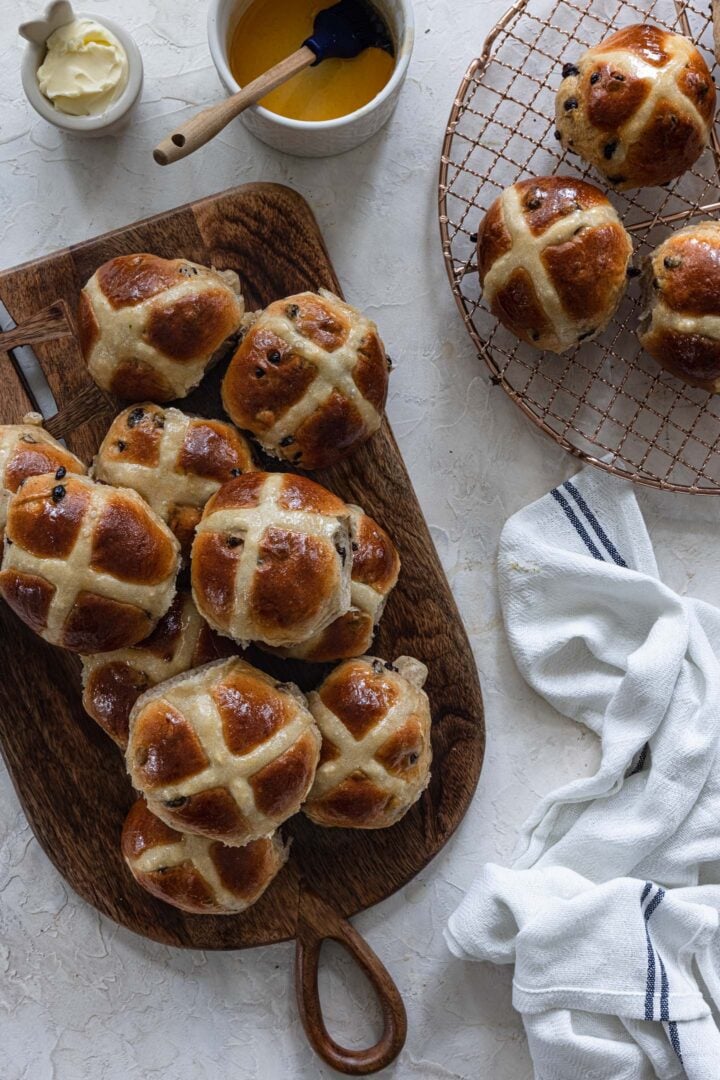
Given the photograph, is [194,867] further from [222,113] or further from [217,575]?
[222,113]

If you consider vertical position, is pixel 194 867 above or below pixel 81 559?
below

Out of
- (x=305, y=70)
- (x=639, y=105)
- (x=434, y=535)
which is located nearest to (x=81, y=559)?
(x=434, y=535)

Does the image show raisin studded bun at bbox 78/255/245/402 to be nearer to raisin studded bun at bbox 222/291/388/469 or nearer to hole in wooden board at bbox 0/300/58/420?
raisin studded bun at bbox 222/291/388/469

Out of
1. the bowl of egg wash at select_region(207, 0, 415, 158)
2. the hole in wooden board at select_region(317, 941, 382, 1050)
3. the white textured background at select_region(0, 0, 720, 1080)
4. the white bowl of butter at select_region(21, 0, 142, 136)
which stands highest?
the white bowl of butter at select_region(21, 0, 142, 136)

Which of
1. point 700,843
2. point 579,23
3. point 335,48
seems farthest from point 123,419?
point 700,843

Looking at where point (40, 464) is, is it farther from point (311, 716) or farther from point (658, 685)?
point (658, 685)

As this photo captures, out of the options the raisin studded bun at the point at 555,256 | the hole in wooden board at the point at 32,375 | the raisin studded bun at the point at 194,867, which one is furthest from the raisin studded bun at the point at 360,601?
the hole in wooden board at the point at 32,375

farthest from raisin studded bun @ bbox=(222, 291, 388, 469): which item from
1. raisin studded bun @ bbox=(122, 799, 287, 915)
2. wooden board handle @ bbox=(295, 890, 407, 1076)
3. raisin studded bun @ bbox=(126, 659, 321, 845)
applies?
wooden board handle @ bbox=(295, 890, 407, 1076)
